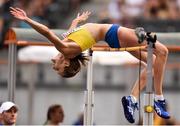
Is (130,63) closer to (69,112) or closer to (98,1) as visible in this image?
(69,112)

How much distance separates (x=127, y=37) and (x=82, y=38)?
0.66m

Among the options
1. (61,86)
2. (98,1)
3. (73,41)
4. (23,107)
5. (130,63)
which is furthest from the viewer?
(98,1)

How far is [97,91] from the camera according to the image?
24.2 meters

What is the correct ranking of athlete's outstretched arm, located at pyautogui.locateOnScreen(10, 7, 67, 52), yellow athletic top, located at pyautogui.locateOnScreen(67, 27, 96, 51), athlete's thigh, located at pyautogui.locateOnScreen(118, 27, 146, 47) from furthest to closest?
1. athlete's thigh, located at pyautogui.locateOnScreen(118, 27, 146, 47)
2. yellow athletic top, located at pyautogui.locateOnScreen(67, 27, 96, 51)
3. athlete's outstretched arm, located at pyautogui.locateOnScreen(10, 7, 67, 52)

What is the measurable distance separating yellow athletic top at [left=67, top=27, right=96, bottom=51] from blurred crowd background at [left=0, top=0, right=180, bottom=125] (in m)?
8.72

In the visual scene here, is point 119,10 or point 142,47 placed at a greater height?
point 119,10

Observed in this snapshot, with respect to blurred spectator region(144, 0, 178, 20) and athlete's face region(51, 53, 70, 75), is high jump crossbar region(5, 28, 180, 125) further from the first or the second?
blurred spectator region(144, 0, 178, 20)

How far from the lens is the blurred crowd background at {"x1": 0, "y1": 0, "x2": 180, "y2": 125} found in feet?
77.9

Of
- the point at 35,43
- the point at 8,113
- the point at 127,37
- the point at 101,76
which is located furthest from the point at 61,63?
the point at 101,76

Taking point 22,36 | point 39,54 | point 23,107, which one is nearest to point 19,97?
point 23,107

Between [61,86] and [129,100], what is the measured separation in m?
9.96

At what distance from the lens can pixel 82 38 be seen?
14.2 meters

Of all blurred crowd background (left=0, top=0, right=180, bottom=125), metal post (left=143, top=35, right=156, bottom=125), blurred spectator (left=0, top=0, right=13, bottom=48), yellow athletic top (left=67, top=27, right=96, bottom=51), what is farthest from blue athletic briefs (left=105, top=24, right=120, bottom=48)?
blurred spectator (left=0, top=0, right=13, bottom=48)

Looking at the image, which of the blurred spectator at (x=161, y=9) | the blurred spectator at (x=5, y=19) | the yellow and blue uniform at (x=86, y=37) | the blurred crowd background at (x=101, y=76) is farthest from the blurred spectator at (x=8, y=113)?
the blurred spectator at (x=161, y=9)
